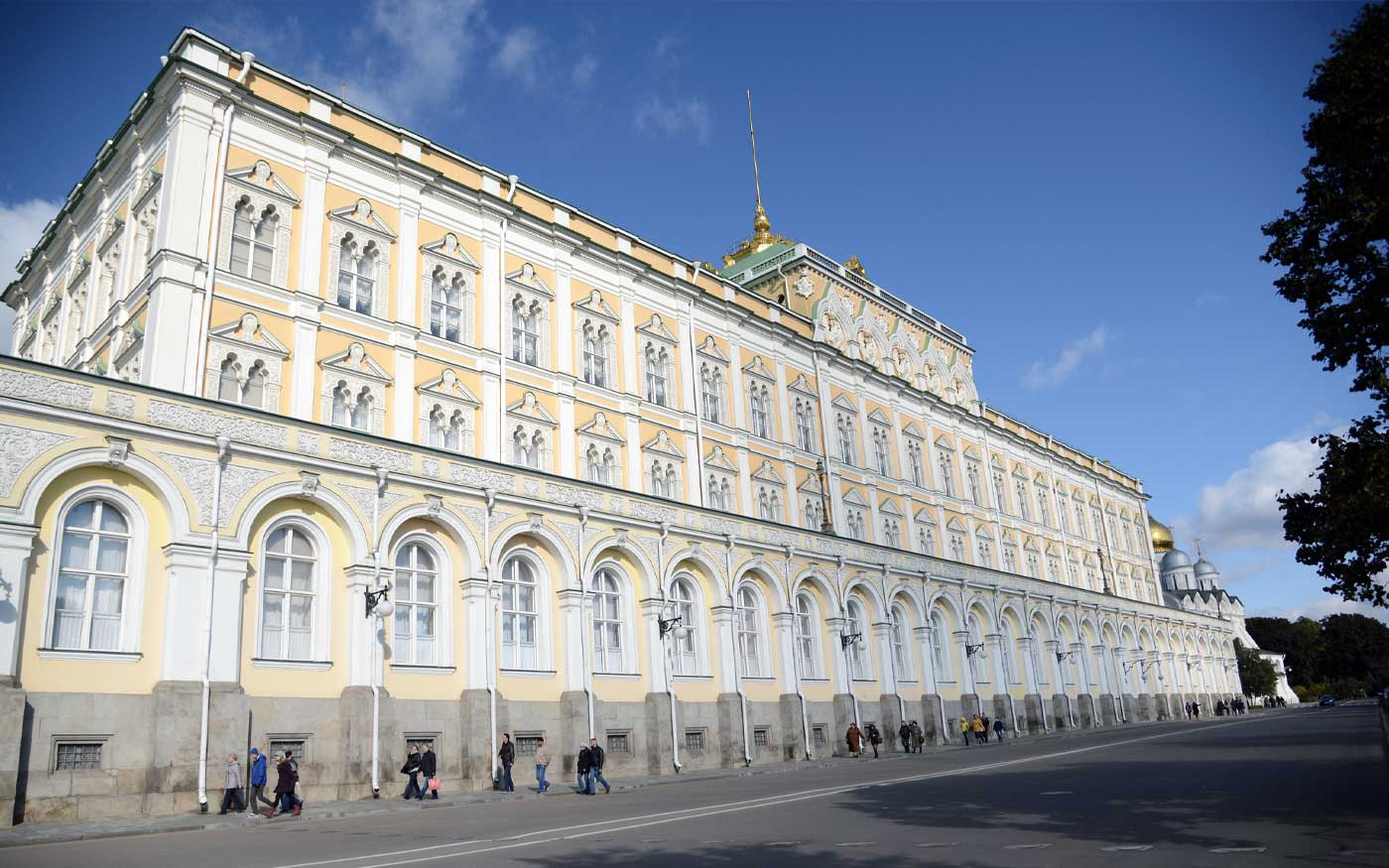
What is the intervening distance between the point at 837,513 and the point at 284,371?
28190mm

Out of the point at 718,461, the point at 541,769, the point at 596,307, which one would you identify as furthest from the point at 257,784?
the point at 718,461

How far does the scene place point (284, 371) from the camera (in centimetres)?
2892

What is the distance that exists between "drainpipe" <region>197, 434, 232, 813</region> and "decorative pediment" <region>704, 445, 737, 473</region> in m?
23.1

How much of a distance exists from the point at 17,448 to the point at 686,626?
19.9 metres

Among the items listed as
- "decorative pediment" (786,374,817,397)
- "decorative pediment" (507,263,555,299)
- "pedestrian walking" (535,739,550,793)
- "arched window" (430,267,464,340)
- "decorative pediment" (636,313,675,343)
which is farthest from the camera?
"decorative pediment" (786,374,817,397)

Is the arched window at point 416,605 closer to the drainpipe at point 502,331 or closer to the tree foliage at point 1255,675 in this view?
the drainpipe at point 502,331

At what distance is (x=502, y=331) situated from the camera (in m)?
35.2

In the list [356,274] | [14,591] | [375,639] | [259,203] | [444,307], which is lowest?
[375,639]

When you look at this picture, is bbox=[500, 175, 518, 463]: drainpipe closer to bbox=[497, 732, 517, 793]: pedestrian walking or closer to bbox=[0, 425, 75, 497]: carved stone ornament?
bbox=[497, 732, 517, 793]: pedestrian walking

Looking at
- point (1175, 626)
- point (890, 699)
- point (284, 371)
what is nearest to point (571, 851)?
point (284, 371)

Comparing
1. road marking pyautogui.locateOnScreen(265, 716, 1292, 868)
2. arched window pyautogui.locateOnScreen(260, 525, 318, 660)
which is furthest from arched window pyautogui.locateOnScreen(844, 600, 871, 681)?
arched window pyautogui.locateOnScreen(260, 525, 318, 660)

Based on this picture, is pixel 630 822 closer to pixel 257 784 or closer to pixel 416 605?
pixel 257 784

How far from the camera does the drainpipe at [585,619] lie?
2819 centimetres

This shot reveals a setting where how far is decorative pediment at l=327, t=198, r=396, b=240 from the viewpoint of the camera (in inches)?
1251
